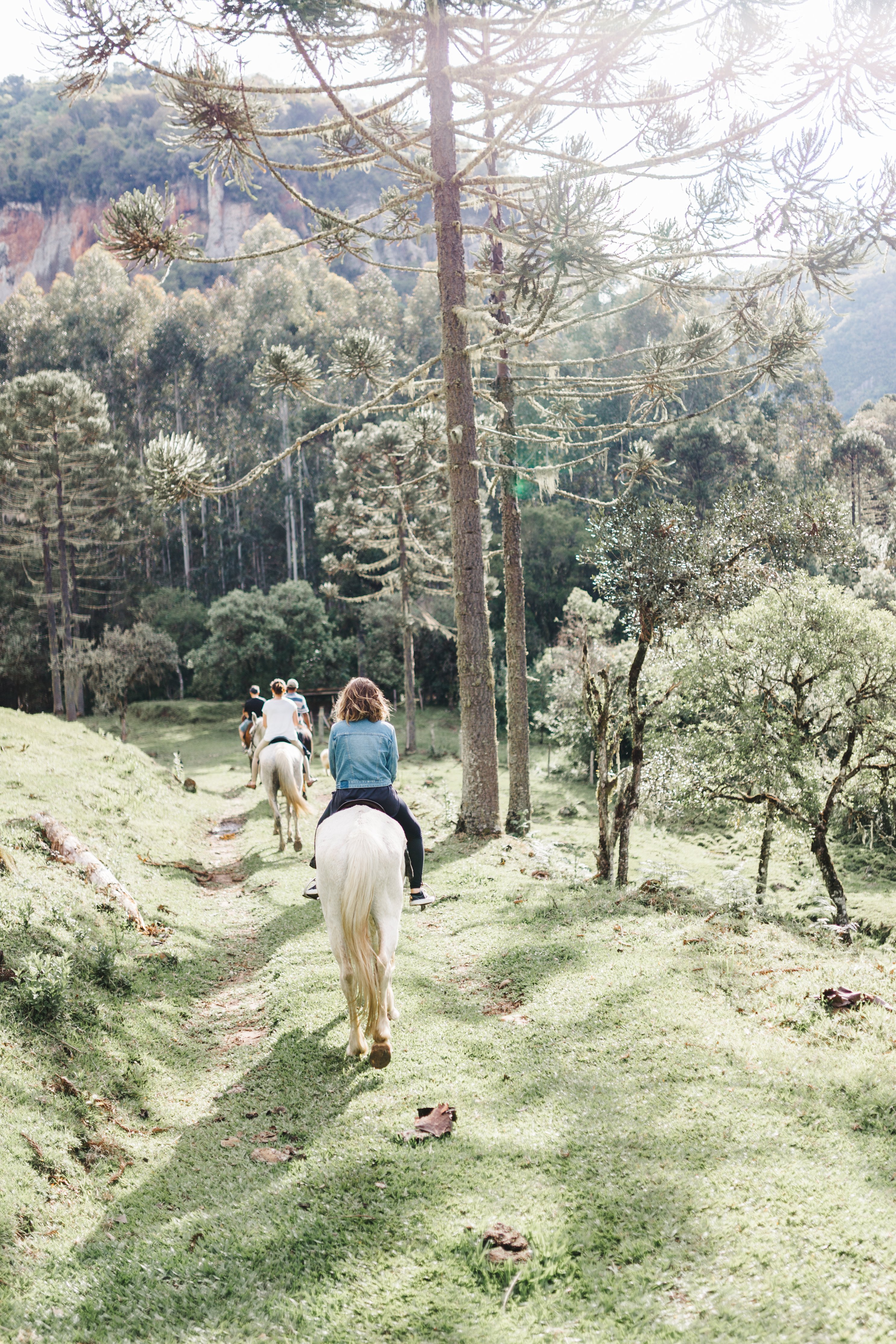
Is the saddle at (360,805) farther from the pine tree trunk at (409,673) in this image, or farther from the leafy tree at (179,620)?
the leafy tree at (179,620)

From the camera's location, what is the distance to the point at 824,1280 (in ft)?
9.37

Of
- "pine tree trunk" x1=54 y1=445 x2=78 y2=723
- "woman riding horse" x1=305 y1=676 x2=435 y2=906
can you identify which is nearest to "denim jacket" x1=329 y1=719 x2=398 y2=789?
"woman riding horse" x1=305 y1=676 x2=435 y2=906

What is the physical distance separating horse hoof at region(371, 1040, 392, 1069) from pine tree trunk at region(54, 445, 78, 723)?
115 feet

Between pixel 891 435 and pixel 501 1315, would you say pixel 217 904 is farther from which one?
pixel 891 435

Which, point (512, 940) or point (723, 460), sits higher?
point (723, 460)

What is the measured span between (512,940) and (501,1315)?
4.72m

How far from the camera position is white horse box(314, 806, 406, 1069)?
16.8ft

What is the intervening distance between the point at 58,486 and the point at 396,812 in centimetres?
3910

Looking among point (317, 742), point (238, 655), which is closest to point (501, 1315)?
point (317, 742)

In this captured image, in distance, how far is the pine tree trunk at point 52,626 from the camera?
3788cm

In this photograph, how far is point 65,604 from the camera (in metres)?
38.2

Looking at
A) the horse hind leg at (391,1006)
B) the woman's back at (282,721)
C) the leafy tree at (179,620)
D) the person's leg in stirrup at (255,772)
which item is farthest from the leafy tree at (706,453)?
the horse hind leg at (391,1006)

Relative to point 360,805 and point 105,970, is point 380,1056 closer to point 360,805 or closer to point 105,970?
point 360,805

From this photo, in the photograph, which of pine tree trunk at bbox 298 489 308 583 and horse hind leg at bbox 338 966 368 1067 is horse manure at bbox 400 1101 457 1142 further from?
pine tree trunk at bbox 298 489 308 583
